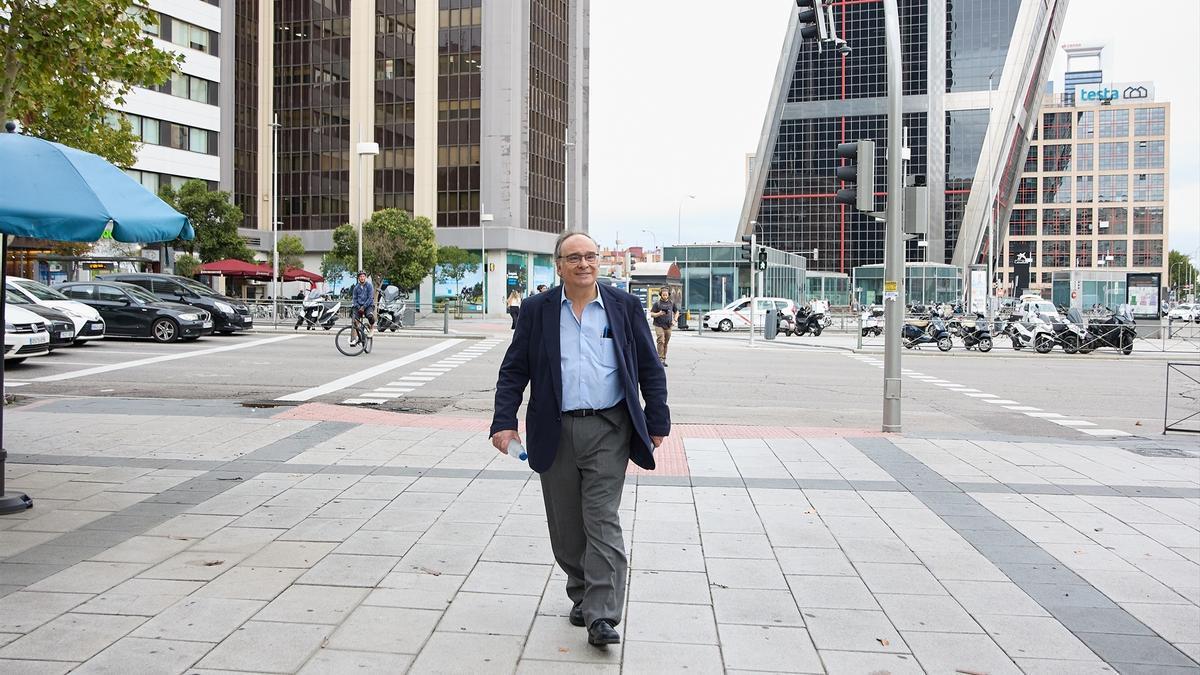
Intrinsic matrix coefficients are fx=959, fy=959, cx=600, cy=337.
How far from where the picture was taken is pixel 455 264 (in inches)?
2349

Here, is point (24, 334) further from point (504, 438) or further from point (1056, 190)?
point (1056, 190)

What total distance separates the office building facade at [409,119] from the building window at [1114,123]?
83170 millimetres

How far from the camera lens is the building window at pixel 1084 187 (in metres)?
121

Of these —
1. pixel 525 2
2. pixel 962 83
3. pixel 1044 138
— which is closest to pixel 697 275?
pixel 525 2

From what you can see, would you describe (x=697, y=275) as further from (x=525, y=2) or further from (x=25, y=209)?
(x=25, y=209)

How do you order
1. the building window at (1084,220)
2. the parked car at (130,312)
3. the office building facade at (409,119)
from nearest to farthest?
the parked car at (130,312)
the office building facade at (409,119)
the building window at (1084,220)

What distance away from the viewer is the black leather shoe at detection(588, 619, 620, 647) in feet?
12.7

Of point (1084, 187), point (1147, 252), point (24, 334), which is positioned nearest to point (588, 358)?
point (24, 334)

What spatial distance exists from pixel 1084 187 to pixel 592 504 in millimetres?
134243

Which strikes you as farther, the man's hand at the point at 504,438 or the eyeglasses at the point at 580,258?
the man's hand at the point at 504,438

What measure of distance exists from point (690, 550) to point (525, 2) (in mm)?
66763

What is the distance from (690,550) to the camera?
5.50 m

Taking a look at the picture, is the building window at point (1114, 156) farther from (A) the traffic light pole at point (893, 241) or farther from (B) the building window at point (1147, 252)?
(A) the traffic light pole at point (893, 241)

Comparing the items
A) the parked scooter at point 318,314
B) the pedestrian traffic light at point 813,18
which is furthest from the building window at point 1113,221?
the pedestrian traffic light at point 813,18
